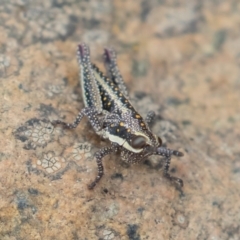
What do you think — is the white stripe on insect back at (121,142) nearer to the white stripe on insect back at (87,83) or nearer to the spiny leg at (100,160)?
the spiny leg at (100,160)

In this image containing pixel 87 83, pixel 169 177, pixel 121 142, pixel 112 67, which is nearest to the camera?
pixel 121 142

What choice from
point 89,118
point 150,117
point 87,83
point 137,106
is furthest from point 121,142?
point 137,106

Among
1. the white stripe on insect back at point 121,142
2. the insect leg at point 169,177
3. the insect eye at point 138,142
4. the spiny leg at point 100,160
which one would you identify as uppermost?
the insect eye at point 138,142

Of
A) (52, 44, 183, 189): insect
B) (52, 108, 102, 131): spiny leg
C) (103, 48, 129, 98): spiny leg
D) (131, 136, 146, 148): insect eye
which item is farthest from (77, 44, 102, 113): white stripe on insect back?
(131, 136, 146, 148): insect eye

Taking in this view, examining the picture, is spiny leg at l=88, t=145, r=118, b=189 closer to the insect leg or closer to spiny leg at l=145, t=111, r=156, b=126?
the insect leg

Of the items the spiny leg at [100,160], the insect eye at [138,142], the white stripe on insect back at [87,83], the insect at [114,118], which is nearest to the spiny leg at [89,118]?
the insect at [114,118]

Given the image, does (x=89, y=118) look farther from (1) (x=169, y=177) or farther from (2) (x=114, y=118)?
(1) (x=169, y=177)

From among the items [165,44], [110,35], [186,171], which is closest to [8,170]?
[186,171]
